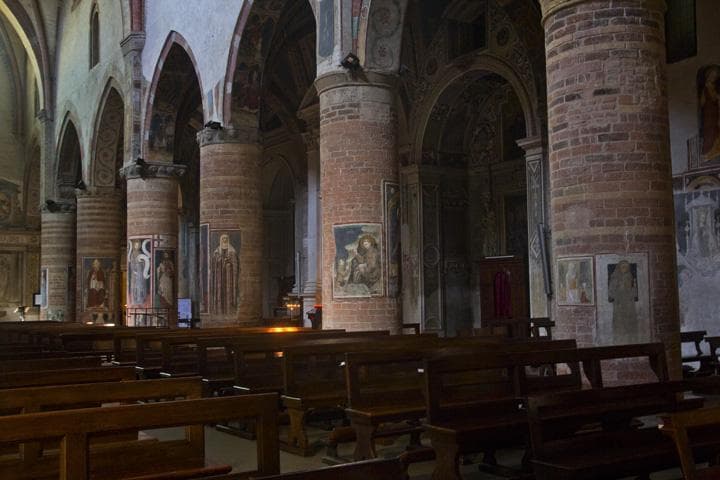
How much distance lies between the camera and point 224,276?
53.1 feet

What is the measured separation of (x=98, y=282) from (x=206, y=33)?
34.4ft

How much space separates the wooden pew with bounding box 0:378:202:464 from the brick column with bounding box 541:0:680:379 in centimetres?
459

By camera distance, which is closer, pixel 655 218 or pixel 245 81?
pixel 655 218

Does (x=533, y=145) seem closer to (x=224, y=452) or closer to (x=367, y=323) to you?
(x=367, y=323)

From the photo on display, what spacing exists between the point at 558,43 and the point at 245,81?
9.56 meters

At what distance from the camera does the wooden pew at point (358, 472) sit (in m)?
2.53

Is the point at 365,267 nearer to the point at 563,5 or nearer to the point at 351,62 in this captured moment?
the point at 351,62

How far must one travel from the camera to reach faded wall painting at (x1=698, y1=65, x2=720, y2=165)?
12398 millimetres

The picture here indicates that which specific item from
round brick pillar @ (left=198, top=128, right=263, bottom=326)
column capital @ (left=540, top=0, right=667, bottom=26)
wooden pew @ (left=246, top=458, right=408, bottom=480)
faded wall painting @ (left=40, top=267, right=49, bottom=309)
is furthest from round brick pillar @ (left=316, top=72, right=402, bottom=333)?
faded wall painting @ (left=40, top=267, right=49, bottom=309)

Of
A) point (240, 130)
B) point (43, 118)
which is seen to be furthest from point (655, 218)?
point (43, 118)

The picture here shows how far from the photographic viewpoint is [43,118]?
2895cm

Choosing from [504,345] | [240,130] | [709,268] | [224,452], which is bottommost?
[224,452]

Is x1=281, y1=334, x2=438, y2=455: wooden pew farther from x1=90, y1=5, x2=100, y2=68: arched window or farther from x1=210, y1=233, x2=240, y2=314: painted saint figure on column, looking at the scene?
x1=90, y1=5, x2=100, y2=68: arched window

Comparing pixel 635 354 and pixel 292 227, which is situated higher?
pixel 292 227
